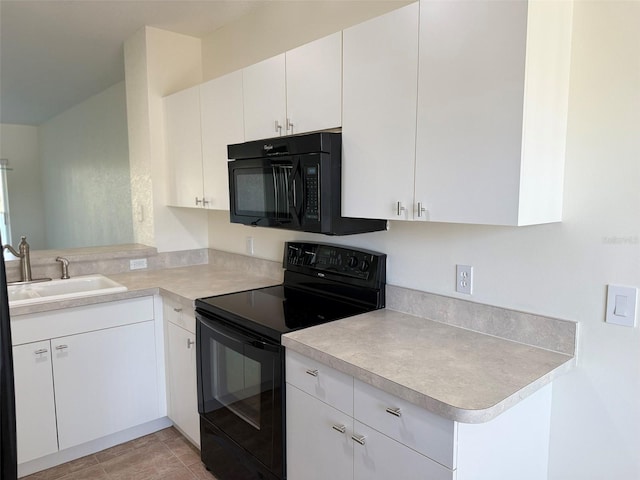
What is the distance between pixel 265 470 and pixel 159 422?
116 centimetres

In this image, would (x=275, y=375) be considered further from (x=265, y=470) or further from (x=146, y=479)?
(x=146, y=479)

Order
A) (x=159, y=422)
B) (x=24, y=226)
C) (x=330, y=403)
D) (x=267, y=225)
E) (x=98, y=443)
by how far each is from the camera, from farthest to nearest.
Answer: (x=24, y=226)
(x=159, y=422)
(x=98, y=443)
(x=267, y=225)
(x=330, y=403)

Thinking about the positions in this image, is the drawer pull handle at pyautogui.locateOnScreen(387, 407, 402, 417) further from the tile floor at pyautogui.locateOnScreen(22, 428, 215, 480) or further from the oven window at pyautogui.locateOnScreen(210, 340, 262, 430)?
the tile floor at pyautogui.locateOnScreen(22, 428, 215, 480)

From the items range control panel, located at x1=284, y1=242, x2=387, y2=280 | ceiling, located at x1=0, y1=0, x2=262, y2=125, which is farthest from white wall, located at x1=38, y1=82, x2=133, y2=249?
range control panel, located at x1=284, y1=242, x2=387, y2=280

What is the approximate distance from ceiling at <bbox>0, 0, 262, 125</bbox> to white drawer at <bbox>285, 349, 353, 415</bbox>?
2.05m

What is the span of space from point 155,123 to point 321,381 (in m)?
2.24

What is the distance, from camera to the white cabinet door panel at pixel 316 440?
4.75 feet

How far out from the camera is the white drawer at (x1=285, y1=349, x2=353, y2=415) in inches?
56.1

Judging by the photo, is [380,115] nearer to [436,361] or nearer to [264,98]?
[264,98]

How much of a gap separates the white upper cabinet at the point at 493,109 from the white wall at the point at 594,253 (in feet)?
0.20

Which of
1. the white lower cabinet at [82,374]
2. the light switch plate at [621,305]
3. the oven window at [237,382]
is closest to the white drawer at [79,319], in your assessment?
the white lower cabinet at [82,374]

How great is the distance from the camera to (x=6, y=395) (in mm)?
920

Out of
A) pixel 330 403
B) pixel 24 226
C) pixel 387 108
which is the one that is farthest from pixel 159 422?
pixel 24 226

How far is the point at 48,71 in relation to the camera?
383 cm
